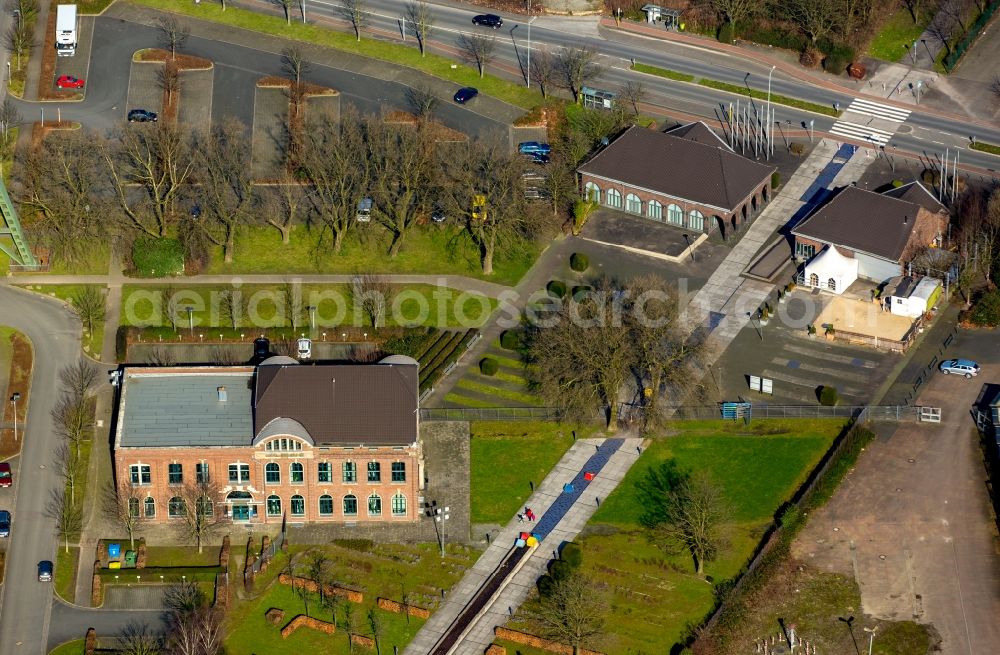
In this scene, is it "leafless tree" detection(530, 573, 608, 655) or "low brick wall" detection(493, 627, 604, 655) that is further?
Result: "low brick wall" detection(493, 627, 604, 655)

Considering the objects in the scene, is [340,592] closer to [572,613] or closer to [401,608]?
[401,608]

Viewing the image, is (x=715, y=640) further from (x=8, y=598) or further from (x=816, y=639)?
(x=8, y=598)

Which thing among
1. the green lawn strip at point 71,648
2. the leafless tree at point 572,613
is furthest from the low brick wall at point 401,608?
the green lawn strip at point 71,648

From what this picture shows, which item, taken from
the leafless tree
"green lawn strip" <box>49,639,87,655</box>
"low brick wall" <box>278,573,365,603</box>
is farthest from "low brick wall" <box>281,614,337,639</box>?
the leafless tree

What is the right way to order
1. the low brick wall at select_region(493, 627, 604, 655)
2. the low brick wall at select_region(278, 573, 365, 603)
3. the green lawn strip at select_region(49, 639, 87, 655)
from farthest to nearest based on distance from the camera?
the low brick wall at select_region(278, 573, 365, 603)
the green lawn strip at select_region(49, 639, 87, 655)
the low brick wall at select_region(493, 627, 604, 655)

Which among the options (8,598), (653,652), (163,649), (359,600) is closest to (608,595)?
(653,652)

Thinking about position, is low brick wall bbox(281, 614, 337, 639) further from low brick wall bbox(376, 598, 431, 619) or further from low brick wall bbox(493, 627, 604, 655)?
low brick wall bbox(493, 627, 604, 655)
